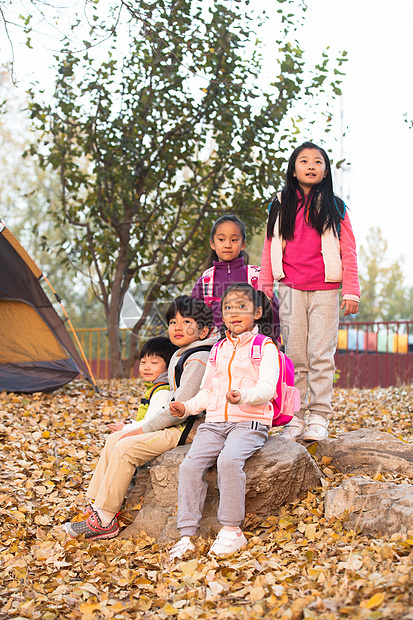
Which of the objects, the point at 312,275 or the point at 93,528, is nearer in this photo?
the point at 93,528

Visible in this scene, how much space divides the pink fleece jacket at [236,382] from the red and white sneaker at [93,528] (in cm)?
69

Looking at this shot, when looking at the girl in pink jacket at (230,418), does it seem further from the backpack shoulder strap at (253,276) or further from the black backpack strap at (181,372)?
the backpack shoulder strap at (253,276)

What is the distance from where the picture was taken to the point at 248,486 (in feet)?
8.75

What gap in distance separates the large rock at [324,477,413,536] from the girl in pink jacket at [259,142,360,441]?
1.91ft

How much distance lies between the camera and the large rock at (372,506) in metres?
2.36

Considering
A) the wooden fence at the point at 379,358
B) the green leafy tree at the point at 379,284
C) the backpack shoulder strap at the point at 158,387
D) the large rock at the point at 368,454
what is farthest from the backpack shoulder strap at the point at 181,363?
the green leafy tree at the point at 379,284

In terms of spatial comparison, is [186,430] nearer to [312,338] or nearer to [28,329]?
[312,338]

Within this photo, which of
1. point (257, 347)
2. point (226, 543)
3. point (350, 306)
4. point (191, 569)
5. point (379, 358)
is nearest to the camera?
point (191, 569)

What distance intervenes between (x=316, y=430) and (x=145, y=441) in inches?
39.8

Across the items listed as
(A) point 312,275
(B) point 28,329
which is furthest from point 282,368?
(B) point 28,329

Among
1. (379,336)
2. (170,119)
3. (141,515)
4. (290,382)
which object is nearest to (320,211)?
(290,382)

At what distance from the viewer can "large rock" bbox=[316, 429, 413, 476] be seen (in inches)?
119

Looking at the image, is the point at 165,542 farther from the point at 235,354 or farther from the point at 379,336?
the point at 379,336

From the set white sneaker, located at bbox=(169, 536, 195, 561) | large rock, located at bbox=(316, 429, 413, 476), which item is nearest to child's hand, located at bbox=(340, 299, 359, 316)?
large rock, located at bbox=(316, 429, 413, 476)
